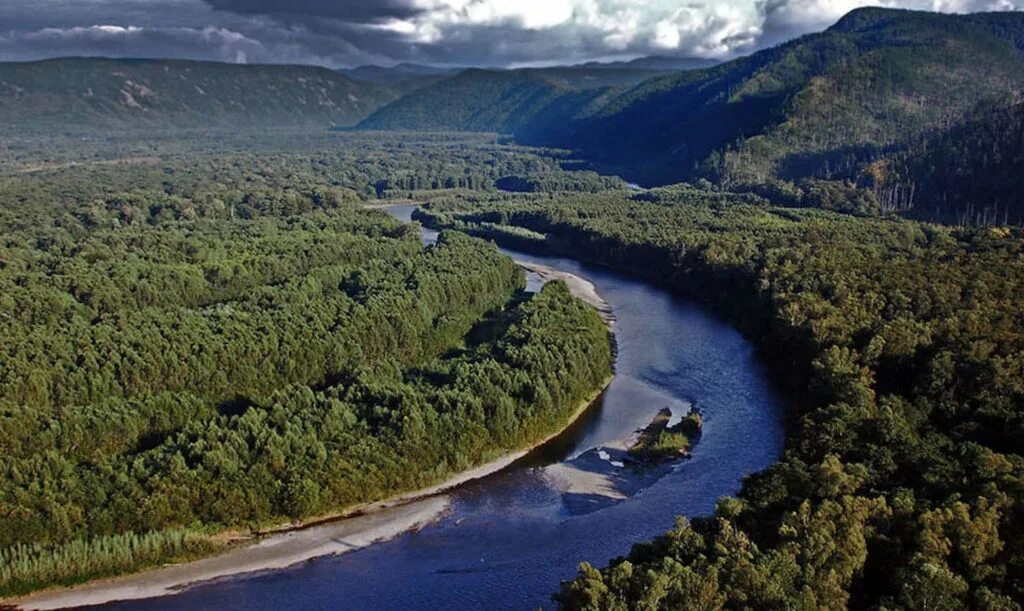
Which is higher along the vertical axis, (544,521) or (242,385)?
(242,385)

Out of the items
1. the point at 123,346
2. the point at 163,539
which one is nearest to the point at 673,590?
the point at 163,539

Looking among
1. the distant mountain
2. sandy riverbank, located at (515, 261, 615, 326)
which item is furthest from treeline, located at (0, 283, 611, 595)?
the distant mountain

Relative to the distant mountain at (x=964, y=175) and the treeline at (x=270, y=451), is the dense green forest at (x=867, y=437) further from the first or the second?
the distant mountain at (x=964, y=175)

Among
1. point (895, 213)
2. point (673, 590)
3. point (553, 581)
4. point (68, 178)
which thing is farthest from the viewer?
point (68, 178)

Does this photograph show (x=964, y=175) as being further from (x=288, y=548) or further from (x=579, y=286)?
(x=288, y=548)

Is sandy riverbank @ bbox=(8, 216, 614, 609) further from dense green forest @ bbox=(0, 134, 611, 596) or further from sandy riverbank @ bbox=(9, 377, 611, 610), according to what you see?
dense green forest @ bbox=(0, 134, 611, 596)

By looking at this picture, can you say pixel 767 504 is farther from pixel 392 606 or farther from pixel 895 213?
pixel 895 213

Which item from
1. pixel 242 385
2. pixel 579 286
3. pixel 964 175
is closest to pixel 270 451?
pixel 242 385
